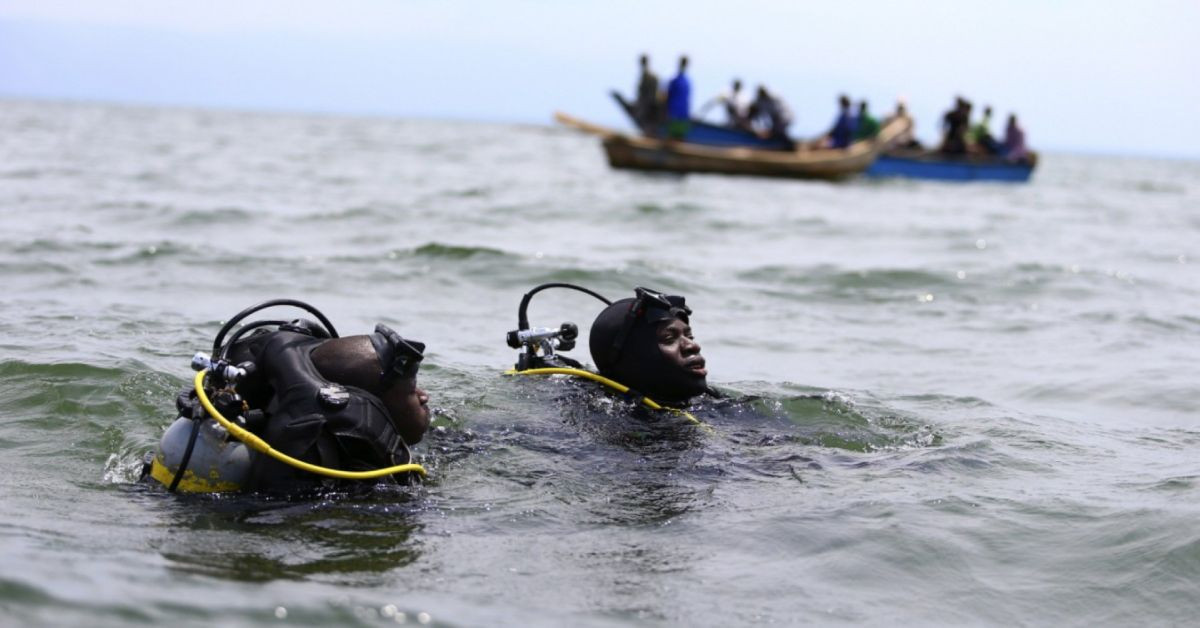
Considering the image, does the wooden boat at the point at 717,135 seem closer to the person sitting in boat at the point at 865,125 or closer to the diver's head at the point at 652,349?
the person sitting in boat at the point at 865,125

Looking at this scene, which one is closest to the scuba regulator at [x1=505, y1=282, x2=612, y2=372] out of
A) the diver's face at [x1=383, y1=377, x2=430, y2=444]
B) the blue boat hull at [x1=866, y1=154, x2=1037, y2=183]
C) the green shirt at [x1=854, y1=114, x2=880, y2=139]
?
the diver's face at [x1=383, y1=377, x2=430, y2=444]

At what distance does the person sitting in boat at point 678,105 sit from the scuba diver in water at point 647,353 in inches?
863

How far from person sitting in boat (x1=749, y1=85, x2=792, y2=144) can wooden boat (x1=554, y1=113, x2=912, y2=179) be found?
1.32 feet

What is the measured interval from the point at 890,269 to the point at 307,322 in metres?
9.48

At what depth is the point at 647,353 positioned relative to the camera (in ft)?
19.4

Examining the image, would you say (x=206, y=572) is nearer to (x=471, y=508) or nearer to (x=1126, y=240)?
(x=471, y=508)

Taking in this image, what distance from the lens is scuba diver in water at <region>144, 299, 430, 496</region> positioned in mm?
4359

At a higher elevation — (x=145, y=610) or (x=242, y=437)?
(x=242, y=437)

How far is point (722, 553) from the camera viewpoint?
458 cm

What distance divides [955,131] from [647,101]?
7814mm

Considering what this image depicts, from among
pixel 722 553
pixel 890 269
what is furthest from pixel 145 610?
pixel 890 269

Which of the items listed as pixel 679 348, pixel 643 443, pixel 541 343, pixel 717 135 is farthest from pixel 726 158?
pixel 643 443

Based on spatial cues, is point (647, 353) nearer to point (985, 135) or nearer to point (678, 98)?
point (678, 98)

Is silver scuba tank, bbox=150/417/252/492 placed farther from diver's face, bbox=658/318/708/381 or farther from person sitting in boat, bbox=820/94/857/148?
person sitting in boat, bbox=820/94/857/148
